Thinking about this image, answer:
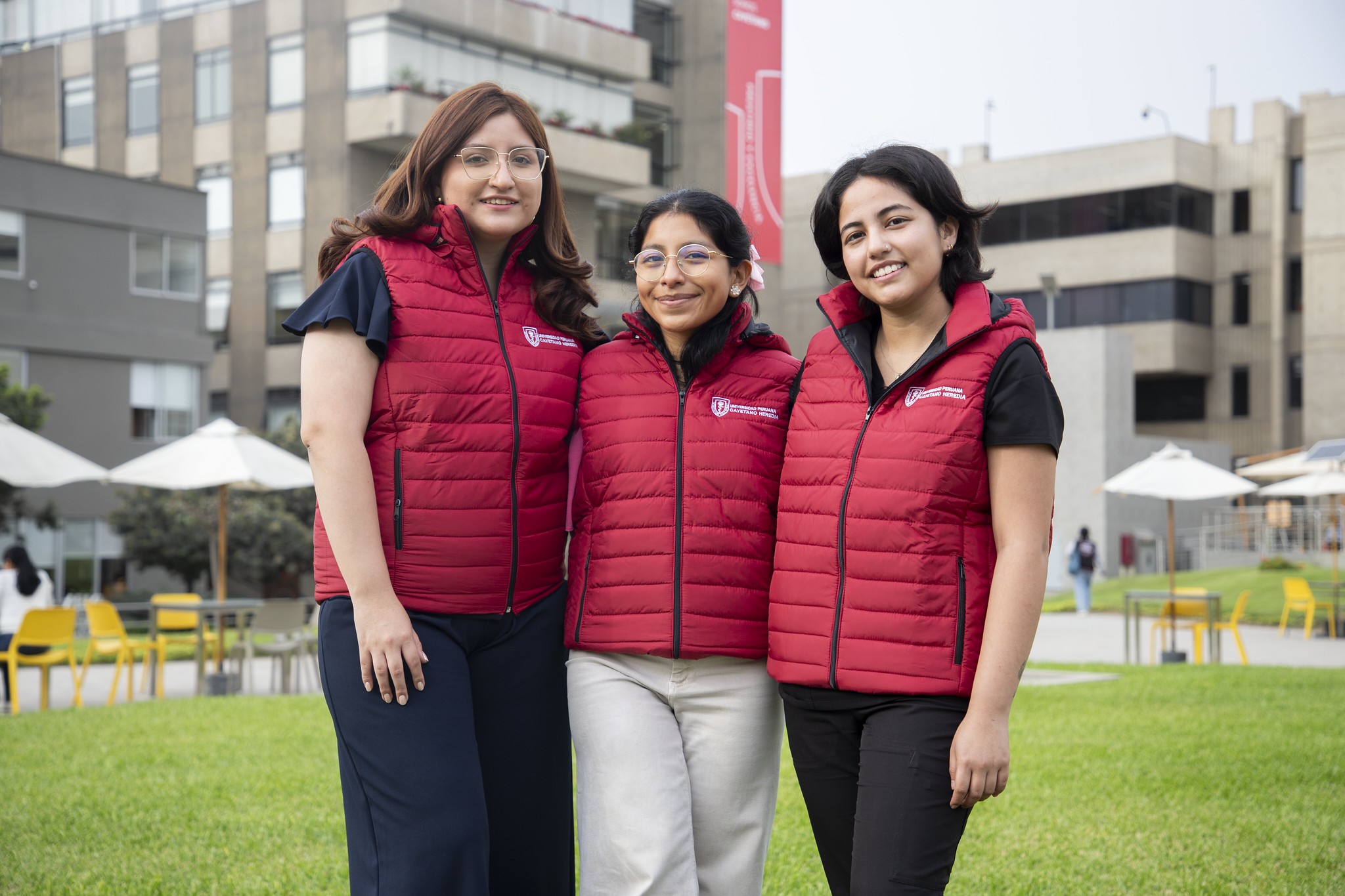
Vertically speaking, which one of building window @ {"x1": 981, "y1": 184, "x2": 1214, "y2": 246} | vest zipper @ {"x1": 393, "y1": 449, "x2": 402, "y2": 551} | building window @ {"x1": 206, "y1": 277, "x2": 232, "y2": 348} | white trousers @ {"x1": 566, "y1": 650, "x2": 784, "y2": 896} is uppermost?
building window @ {"x1": 981, "y1": 184, "x2": 1214, "y2": 246}

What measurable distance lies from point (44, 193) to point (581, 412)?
28753mm

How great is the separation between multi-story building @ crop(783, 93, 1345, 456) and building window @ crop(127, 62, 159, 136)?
2234cm

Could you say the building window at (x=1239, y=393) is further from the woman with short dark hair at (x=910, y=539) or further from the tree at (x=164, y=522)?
the woman with short dark hair at (x=910, y=539)

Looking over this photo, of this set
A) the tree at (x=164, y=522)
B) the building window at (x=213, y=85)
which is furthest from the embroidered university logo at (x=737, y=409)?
the building window at (x=213, y=85)

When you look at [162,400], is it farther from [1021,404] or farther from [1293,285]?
[1293,285]

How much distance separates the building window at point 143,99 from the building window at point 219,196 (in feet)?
7.98

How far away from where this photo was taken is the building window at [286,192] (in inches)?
1344

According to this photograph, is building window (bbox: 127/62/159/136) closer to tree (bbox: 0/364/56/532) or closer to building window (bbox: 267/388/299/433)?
building window (bbox: 267/388/299/433)

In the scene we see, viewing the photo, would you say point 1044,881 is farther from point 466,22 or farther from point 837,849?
point 466,22

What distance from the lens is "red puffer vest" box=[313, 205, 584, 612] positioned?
123 inches

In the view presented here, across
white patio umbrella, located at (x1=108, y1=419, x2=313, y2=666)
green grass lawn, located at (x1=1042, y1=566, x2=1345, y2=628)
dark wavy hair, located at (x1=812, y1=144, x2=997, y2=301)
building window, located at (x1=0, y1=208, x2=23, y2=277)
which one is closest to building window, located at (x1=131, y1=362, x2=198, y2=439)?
building window, located at (x1=0, y1=208, x2=23, y2=277)

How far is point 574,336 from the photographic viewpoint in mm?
3598

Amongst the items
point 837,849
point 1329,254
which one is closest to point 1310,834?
point 837,849

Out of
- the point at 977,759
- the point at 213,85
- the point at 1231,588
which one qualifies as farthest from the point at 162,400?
the point at 977,759
